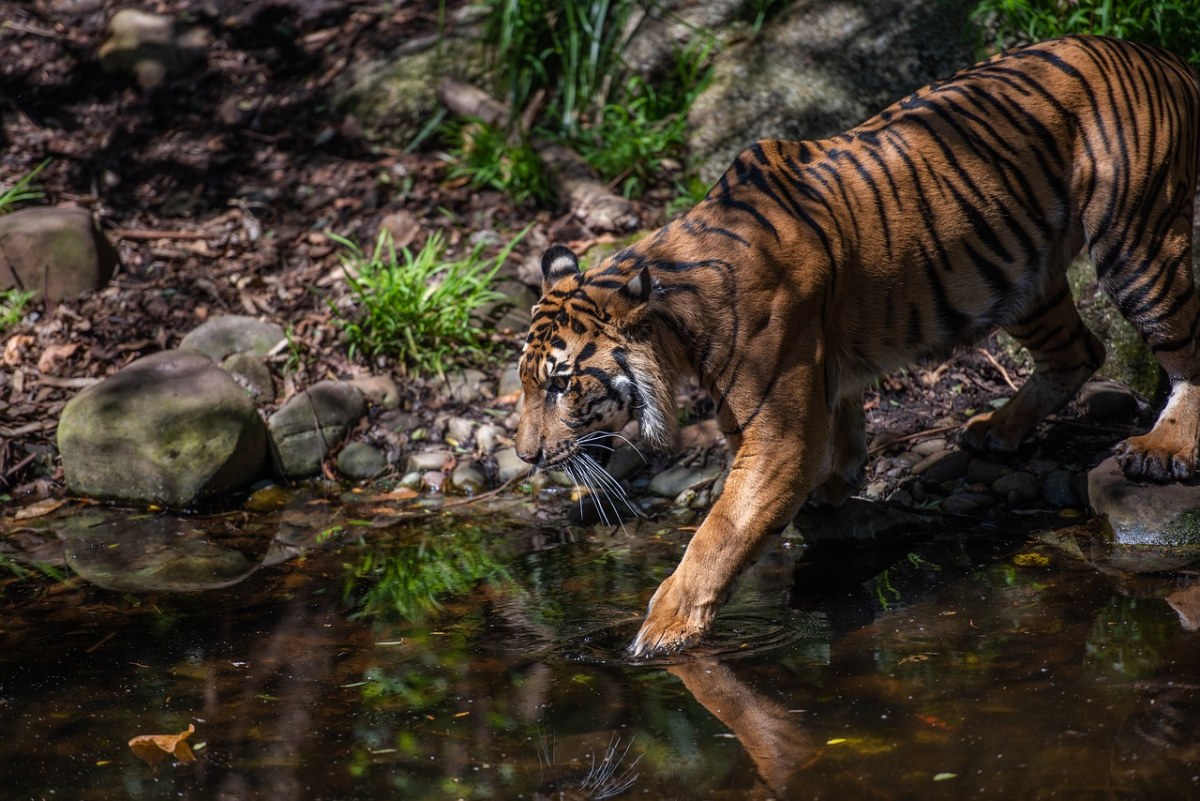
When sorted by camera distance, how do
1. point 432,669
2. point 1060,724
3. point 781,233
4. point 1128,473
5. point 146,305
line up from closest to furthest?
point 1060,724 → point 432,669 → point 781,233 → point 1128,473 → point 146,305

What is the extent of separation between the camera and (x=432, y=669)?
12.7 ft

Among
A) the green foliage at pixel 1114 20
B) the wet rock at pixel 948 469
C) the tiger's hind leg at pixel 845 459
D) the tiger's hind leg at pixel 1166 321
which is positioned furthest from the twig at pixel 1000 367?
the green foliage at pixel 1114 20

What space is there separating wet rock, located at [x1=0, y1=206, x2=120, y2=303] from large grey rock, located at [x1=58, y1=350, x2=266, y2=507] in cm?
142

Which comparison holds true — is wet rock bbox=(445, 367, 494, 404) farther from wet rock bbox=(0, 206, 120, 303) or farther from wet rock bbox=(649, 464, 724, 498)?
wet rock bbox=(0, 206, 120, 303)

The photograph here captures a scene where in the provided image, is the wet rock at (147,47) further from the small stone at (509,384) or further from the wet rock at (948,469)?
the wet rock at (948,469)

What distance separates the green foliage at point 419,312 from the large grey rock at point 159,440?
94 centimetres

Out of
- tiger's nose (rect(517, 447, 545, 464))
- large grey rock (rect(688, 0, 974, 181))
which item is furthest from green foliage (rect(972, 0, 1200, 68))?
tiger's nose (rect(517, 447, 545, 464))

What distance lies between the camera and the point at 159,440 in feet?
19.1

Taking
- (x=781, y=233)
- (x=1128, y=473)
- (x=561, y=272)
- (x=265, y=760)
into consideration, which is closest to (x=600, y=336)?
(x=561, y=272)

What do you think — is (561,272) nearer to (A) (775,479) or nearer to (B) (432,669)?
(A) (775,479)

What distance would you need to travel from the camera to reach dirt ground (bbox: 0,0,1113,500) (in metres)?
6.53

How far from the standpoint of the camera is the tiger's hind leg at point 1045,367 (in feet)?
16.7

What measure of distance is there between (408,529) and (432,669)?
175cm

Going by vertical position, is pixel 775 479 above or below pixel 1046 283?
below
